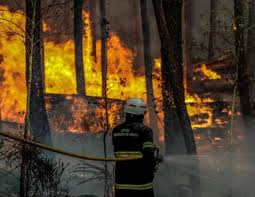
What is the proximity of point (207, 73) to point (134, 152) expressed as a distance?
64.0 ft

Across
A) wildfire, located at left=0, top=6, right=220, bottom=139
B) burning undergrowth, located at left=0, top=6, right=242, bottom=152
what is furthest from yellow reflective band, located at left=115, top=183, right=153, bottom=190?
wildfire, located at left=0, top=6, right=220, bottom=139

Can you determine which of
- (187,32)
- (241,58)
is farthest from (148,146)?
(187,32)

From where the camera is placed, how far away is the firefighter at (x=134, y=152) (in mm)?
6164

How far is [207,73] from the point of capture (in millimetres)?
25234

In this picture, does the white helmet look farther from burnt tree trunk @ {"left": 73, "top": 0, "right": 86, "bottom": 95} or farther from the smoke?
burnt tree trunk @ {"left": 73, "top": 0, "right": 86, "bottom": 95}

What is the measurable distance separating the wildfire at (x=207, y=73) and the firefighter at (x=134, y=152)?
18674mm

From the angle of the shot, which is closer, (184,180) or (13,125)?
(184,180)

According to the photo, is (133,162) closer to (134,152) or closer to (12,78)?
(134,152)

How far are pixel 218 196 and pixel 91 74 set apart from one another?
596 inches

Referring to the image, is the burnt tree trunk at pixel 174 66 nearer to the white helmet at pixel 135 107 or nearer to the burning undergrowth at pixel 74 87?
the burning undergrowth at pixel 74 87

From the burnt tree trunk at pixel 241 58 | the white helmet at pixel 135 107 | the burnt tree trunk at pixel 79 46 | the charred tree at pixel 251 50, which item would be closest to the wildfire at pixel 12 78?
the burnt tree trunk at pixel 79 46

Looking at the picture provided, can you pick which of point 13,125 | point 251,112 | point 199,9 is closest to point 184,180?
point 251,112

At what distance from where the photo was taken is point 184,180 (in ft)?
44.0

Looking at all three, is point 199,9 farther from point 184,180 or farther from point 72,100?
point 184,180
